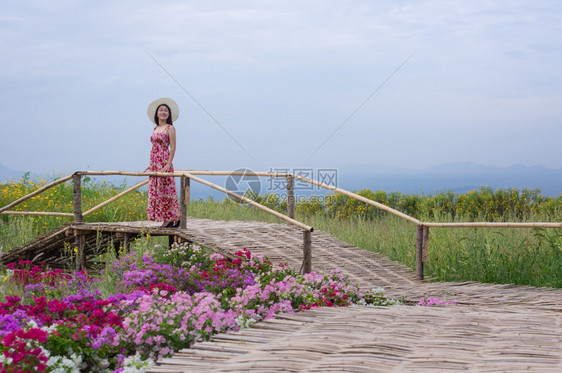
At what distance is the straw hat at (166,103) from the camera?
9.36m

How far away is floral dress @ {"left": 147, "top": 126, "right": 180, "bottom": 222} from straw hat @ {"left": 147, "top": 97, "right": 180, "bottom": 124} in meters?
0.40

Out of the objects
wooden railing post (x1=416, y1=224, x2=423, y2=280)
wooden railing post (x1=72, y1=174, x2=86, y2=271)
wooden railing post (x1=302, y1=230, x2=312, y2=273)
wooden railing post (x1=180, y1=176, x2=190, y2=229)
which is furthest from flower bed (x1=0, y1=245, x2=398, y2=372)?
wooden railing post (x1=72, y1=174, x2=86, y2=271)

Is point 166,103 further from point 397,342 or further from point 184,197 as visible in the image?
point 397,342

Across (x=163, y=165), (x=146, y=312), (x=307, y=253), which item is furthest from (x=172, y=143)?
(x=146, y=312)

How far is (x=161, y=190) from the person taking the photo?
9359mm

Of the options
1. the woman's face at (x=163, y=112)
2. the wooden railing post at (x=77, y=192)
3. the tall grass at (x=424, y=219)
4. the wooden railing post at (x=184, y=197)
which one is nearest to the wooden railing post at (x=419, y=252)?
the tall grass at (x=424, y=219)

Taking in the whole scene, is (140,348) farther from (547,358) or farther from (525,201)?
(525,201)

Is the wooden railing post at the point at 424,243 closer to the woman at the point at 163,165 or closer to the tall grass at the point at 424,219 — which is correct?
the tall grass at the point at 424,219

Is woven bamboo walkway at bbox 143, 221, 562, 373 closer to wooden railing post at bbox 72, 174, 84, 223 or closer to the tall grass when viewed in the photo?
the tall grass

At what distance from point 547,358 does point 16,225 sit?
39.3 feet

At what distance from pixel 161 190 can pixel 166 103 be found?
132 cm

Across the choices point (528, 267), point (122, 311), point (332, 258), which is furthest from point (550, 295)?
point (122, 311)

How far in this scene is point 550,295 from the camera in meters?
6.59

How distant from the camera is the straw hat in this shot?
936 centimetres
